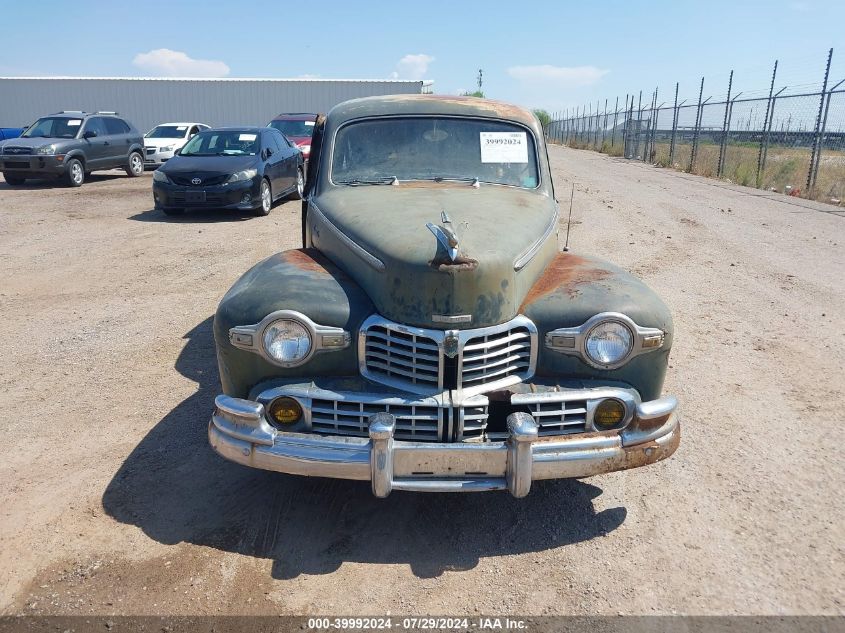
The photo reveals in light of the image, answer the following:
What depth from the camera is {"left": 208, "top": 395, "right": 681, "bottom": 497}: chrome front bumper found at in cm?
291

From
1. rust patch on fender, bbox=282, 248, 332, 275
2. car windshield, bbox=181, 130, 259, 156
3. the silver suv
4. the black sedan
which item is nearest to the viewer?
rust patch on fender, bbox=282, 248, 332, 275

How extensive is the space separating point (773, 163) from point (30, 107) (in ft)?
112

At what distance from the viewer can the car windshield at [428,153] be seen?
4.53 meters

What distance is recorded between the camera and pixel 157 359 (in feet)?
17.8

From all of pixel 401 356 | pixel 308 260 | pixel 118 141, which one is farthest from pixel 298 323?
pixel 118 141

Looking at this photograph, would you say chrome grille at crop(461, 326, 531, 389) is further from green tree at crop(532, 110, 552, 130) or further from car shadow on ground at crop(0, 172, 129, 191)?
car shadow on ground at crop(0, 172, 129, 191)

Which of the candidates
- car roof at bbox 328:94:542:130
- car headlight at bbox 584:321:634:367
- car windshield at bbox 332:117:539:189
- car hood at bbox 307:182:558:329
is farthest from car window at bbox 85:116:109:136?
car headlight at bbox 584:321:634:367

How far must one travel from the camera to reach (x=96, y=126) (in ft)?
54.8

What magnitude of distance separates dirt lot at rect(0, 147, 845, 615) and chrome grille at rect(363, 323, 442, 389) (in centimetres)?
79

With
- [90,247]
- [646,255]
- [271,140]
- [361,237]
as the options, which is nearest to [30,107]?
[271,140]

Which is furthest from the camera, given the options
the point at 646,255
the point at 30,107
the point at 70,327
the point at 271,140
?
the point at 30,107

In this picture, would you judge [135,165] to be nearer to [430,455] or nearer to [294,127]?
[294,127]

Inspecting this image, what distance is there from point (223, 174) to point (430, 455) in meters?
9.59

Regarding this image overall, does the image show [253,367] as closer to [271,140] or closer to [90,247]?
[90,247]
